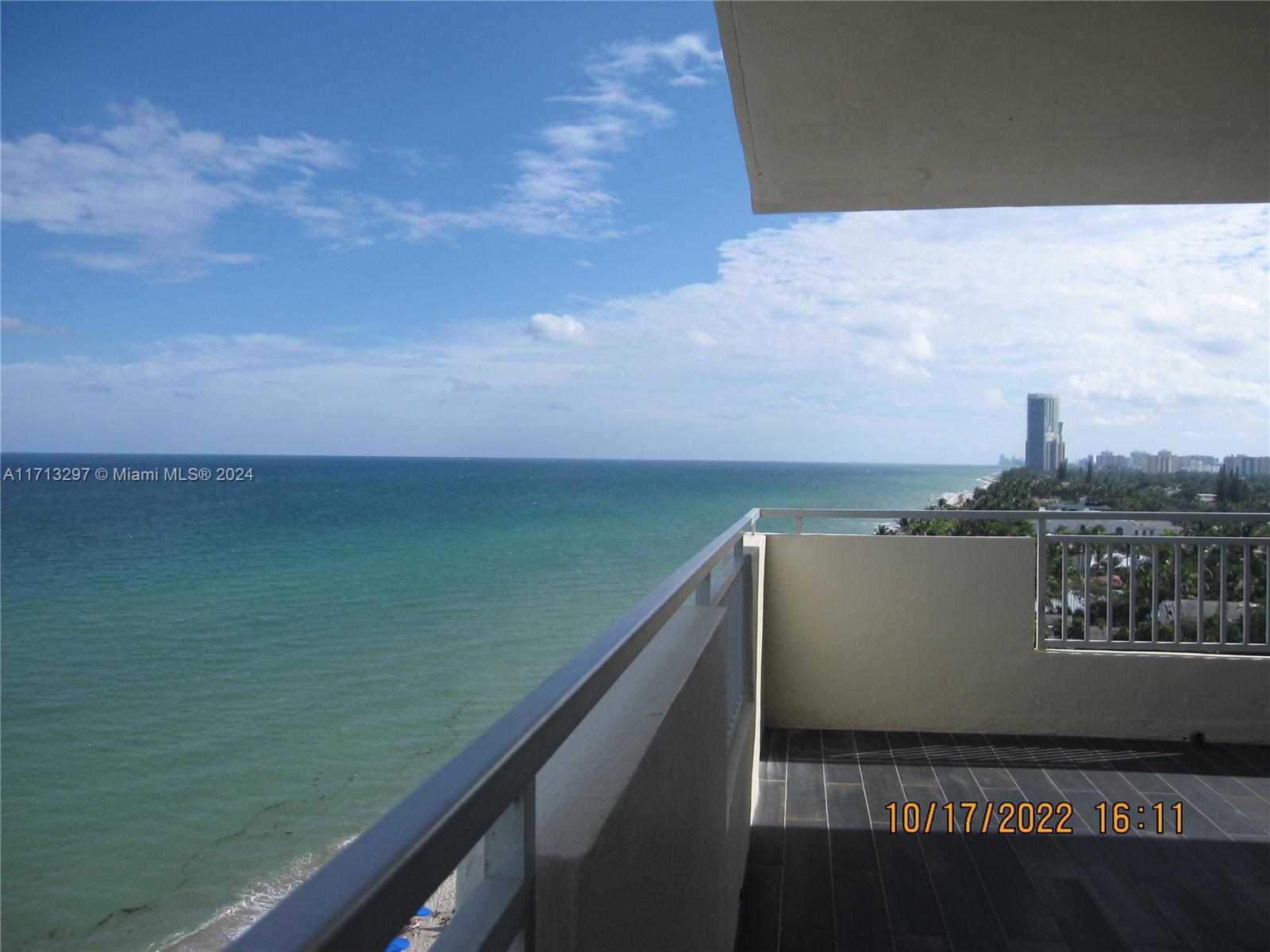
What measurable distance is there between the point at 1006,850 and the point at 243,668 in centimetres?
1847

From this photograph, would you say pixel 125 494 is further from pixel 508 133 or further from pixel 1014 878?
pixel 1014 878

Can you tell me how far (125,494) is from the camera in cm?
5066

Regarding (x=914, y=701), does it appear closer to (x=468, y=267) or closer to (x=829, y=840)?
(x=829, y=840)

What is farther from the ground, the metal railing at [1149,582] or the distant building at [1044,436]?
the distant building at [1044,436]

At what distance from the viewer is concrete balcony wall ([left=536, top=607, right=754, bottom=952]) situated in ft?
2.79

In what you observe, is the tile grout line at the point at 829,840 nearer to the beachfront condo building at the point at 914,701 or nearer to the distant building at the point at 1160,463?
the beachfront condo building at the point at 914,701

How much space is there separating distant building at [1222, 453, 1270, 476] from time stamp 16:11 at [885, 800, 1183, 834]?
3.97 meters

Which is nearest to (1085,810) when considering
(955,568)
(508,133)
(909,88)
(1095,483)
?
(955,568)

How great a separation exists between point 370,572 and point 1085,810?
1074 inches

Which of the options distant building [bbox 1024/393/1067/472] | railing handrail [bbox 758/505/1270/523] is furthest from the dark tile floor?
distant building [bbox 1024/393/1067/472]

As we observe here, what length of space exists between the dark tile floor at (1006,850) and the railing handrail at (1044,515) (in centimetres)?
112

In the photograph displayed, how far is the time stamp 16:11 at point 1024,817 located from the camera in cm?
330
